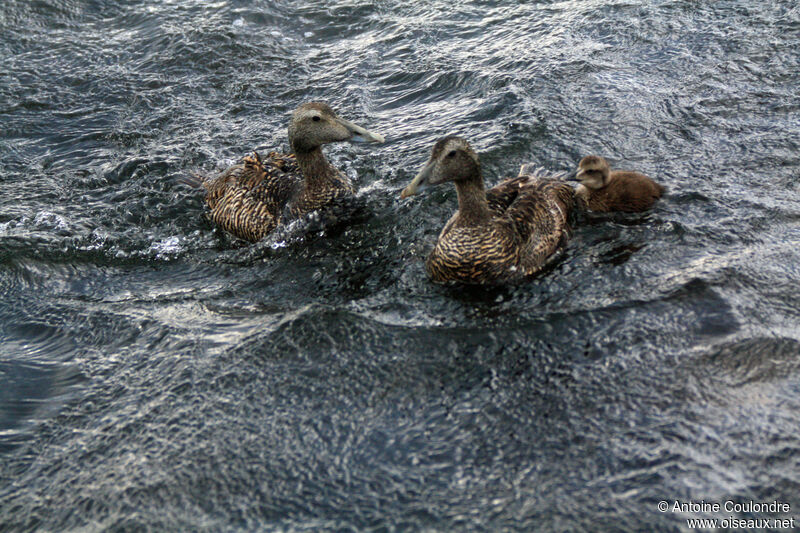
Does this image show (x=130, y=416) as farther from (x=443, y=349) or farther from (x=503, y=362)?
(x=503, y=362)

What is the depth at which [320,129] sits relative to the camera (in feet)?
20.2

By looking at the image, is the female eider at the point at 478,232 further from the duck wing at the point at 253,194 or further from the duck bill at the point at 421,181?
the duck wing at the point at 253,194

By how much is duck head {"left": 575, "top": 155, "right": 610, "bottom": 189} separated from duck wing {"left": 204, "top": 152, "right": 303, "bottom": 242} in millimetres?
2281

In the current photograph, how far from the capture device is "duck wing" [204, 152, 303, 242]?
6.30 meters

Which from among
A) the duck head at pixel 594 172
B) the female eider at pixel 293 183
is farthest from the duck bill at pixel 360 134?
the duck head at pixel 594 172

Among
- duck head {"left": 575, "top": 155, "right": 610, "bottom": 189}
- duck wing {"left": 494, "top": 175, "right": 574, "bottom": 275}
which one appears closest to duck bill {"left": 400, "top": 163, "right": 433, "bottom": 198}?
duck wing {"left": 494, "top": 175, "right": 574, "bottom": 275}

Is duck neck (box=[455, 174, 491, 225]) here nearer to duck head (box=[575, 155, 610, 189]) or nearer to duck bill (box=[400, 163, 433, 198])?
duck bill (box=[400, 163, 433, 198])

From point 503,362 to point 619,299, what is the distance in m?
0.94

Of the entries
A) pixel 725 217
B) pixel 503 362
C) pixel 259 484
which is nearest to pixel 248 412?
pixel 259 484

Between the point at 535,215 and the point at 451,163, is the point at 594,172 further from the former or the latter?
the point at 451,163

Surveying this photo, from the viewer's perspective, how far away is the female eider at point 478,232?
5.15 meters

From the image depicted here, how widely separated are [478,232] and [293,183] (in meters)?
2.00

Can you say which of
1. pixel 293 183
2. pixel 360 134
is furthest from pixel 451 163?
pixel 293 183

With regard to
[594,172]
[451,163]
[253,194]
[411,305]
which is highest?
[451,163]
